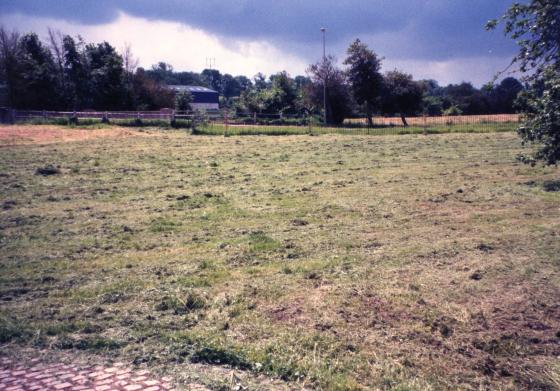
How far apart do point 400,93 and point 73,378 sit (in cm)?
5123

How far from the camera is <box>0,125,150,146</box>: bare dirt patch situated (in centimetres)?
2567

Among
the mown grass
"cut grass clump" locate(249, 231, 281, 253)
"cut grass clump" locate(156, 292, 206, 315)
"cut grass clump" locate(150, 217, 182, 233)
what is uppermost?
the mown grass

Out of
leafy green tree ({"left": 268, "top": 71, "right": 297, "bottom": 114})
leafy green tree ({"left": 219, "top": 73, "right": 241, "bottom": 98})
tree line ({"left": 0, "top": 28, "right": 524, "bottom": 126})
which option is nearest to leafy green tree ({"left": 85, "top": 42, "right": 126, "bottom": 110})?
tree line ({"left": 0, "top": 28, "right": 524, "bottom": 126})

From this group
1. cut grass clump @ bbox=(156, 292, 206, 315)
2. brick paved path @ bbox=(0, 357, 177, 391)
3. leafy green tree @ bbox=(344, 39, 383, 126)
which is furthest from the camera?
leafy green tree @ bbox=(344, 39, 383, 126)

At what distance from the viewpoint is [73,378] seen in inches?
154

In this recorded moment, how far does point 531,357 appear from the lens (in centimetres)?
427

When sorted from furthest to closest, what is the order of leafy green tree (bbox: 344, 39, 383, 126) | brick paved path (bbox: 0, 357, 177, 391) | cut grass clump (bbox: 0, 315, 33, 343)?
leafy green tree (bbox: 344, 39, 383, 126) → cut grass clump (bbox: 0, 315, 33, 343) → brick paved path (bbox: 0, 357, 177, 391)

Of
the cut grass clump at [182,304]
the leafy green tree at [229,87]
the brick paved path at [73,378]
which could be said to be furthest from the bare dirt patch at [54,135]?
the leafy green tree at [229,87]

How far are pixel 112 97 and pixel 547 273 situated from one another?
56.4 m

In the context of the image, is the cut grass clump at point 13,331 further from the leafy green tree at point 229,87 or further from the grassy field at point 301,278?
the leafy green tree at point 229,87

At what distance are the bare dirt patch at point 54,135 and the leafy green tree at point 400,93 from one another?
30442 mm

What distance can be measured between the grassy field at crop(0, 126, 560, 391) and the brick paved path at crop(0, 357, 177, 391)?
0.72 feet

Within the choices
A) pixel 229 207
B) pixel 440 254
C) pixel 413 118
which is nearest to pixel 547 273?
pixel 440 254

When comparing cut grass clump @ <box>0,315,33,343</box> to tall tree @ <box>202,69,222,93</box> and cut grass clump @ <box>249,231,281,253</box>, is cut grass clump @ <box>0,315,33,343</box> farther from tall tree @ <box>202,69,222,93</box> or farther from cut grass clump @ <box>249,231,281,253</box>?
tall tree @ <box>202,69,222,93</box>
